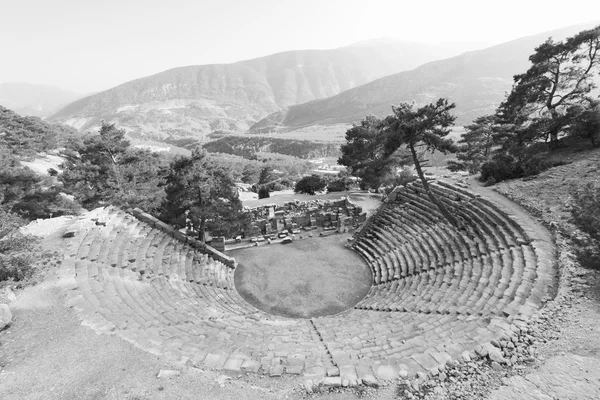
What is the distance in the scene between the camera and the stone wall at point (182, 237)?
16.7m

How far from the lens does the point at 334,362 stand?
7.41 metres

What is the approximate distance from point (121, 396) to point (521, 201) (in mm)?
18631

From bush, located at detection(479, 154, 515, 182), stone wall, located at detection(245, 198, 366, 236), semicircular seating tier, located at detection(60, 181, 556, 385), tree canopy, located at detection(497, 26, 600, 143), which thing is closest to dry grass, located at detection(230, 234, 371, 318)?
semicircular seating tier, located at detection(60, 181, 556, 385)

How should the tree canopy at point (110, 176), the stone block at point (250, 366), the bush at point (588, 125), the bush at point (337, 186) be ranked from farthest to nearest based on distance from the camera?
the bush at point (337, 186), the tree canopy at point (110, 176), the bush at point (588, 125), the stone block at point (250, 366)

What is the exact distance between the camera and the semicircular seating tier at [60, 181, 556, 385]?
7.48 m

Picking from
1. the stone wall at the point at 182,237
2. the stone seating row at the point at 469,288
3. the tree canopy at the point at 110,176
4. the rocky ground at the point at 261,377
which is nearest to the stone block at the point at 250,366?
the rocky ground at the point at 261,377

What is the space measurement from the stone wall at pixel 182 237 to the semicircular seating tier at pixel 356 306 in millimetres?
510

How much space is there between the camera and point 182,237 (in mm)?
16859

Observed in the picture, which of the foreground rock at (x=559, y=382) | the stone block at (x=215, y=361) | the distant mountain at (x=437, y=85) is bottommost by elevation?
the stone block at (x=215, y=361)

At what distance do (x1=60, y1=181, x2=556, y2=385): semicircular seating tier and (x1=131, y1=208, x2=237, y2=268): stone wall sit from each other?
0.51 metres

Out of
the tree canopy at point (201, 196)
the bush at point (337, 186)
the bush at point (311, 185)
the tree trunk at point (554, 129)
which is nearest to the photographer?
the tree canopy at point (201, 196)

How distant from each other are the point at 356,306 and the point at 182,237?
10.7 m

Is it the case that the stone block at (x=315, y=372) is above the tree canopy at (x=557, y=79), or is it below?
below

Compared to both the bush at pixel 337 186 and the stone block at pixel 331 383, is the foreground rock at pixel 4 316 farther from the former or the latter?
the bush at pixel 337 186
